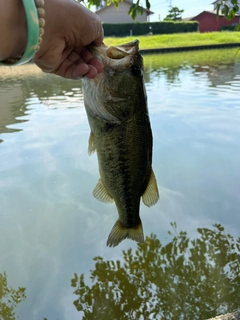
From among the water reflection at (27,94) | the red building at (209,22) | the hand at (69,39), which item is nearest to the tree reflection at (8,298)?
the hand at (69,39)

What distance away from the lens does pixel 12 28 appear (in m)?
1.35

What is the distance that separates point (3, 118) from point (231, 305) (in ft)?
24.2

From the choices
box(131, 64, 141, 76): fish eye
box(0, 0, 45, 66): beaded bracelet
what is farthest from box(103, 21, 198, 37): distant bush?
box(0, 0, 45, 66): beaded bracelet

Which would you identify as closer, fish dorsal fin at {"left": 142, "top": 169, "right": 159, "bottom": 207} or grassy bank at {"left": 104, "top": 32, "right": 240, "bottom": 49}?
fish dorsal fin at {"left": 142, "top": 169, "right": 159, "bottom": 207}

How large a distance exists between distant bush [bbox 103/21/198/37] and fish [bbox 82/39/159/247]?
37001 mm

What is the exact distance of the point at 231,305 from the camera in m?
3.07

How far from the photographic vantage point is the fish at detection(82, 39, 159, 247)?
6.39 ft

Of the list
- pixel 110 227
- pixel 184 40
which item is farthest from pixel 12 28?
pixel 184 40

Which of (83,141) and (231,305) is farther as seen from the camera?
(83,141)

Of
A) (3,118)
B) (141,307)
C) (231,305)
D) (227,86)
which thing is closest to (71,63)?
(141,307)

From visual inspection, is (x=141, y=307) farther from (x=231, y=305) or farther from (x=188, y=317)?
(x=231, y=305)

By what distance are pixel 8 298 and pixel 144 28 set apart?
38895 millimetres

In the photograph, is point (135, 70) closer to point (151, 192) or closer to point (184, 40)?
point (151, 192)

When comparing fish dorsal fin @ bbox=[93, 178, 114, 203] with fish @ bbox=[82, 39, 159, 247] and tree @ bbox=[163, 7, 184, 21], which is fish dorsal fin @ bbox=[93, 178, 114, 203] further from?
tree @ bbox=[163, 7, 184, 21]
